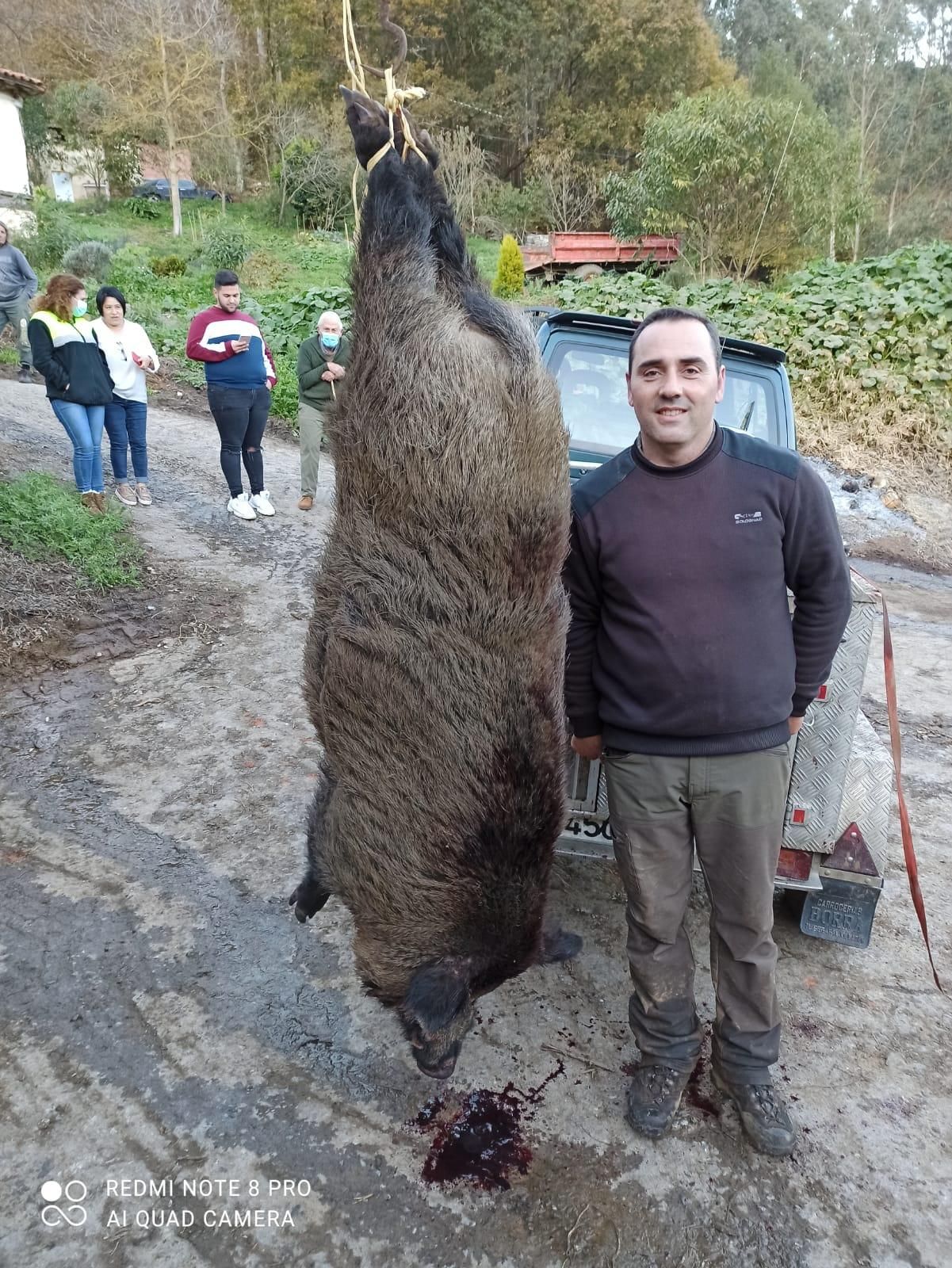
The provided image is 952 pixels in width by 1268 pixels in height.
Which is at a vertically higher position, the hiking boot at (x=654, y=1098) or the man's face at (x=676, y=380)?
the man's face at (x=676, y=380)

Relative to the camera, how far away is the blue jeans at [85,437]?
6.97 m

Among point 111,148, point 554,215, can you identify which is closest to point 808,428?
point 554,215

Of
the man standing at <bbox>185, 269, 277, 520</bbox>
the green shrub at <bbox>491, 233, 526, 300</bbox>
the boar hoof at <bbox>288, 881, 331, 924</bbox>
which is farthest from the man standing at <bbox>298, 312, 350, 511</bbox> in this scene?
the green shrub at <bbox>491, 233, 526, 300</bbox>

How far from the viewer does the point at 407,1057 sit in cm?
272

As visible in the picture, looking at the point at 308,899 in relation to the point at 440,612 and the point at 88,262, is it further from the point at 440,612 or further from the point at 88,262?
the point at 88,262

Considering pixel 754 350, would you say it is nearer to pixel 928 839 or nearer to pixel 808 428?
pixel 928 839

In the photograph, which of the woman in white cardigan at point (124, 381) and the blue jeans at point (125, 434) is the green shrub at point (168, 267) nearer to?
the blue jeans at point (125, 434)

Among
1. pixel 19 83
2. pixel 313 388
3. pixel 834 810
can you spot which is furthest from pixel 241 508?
pixel 19 83

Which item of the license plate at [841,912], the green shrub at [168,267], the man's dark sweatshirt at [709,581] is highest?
the green shrub at [168,267]

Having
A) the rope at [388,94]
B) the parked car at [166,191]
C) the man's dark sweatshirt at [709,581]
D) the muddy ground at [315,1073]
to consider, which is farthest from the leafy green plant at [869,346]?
the parked car at [166,191]

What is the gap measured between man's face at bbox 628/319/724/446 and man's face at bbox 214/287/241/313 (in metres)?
6.05

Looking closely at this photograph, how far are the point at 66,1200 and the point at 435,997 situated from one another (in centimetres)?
121

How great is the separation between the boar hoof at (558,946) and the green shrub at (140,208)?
92.7 ft

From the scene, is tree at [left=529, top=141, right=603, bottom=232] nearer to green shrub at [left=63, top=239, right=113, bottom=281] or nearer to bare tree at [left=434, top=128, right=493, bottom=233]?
bare tree at [left=434, top=128, right=493, bottom=233]
